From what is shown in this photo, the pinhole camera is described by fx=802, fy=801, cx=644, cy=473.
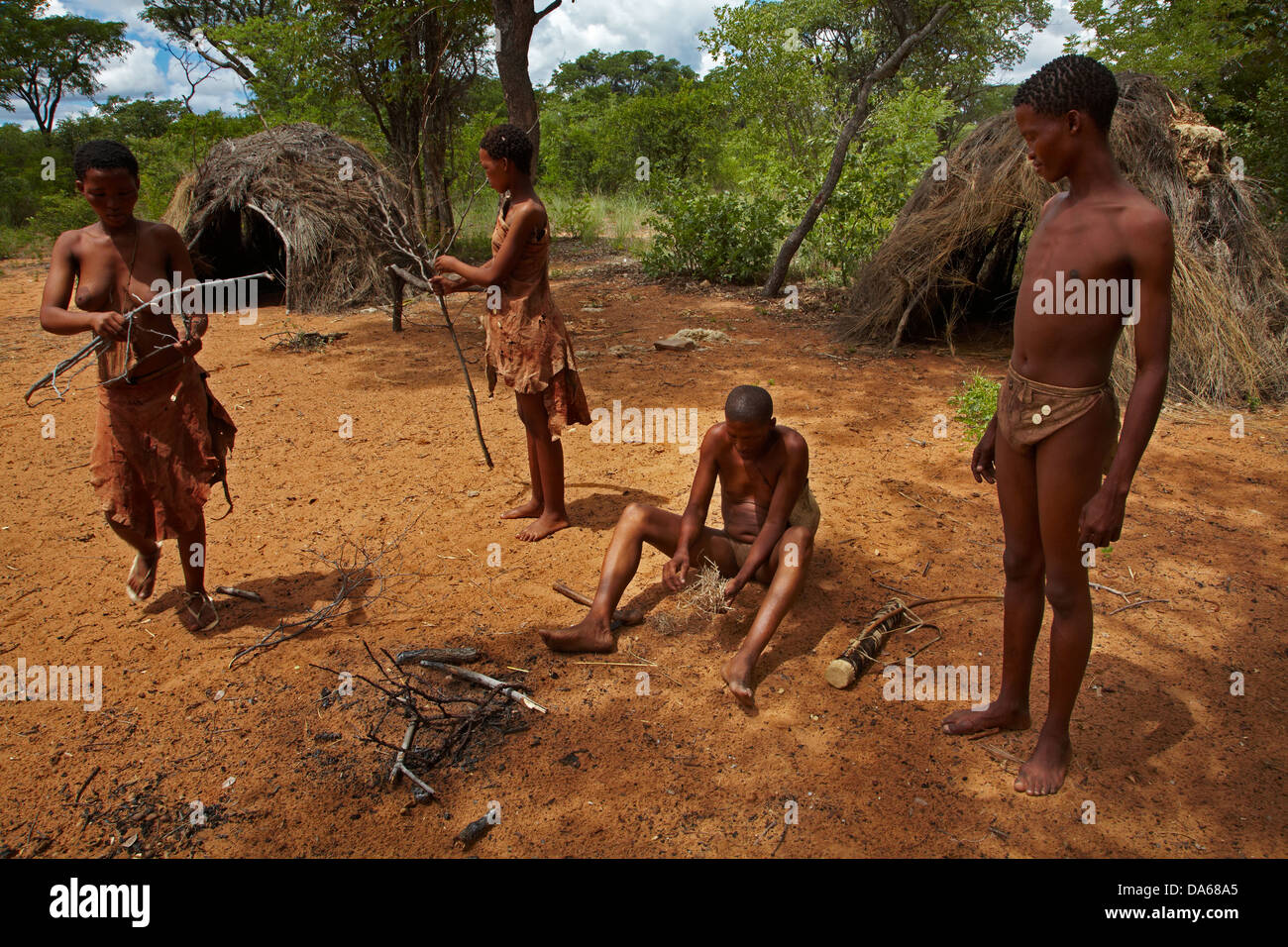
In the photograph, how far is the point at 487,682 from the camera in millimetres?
2674

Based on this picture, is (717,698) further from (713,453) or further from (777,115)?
(777,115)

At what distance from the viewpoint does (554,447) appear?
3779 millimetres

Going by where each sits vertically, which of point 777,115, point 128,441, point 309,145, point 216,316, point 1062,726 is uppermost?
point 777,115

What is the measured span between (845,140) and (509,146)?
606cm

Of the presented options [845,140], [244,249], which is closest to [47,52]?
[244,249]

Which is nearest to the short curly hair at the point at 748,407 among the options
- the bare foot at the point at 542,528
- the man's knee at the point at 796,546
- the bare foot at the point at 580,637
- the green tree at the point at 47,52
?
the man's knee at the point at 796,546

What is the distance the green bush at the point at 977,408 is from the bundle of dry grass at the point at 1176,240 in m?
1.12

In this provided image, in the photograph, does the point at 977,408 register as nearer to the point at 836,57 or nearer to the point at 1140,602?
the point at 1140,602

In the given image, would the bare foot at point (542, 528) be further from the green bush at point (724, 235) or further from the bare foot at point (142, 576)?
the green bush at point (724, 235)

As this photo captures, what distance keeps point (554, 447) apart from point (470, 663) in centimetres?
124

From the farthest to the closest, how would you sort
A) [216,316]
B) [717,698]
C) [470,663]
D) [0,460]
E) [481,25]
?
[481,25], [216,316], [0,460], [470,663], [717,698]

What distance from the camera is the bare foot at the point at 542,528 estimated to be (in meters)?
3.79

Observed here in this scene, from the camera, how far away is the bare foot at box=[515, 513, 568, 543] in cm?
379

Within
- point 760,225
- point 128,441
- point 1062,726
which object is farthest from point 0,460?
point 760,225
